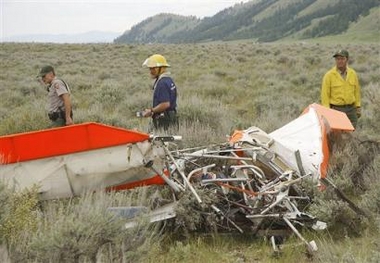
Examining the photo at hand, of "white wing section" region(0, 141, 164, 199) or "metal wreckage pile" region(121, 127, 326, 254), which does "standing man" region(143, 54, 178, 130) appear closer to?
"metal wreckage pile" region(121, 127, 326, 254)

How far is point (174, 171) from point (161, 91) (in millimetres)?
2272

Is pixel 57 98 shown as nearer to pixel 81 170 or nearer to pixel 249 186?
pixel 81 170

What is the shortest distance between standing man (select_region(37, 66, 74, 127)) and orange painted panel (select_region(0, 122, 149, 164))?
3337 mm

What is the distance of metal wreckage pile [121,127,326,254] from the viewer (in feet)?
14.6

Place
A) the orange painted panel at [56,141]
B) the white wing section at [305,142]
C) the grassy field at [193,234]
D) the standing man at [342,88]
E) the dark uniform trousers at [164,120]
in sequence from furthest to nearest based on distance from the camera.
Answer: the standing man at [342,88] → the dark uniform trousers at [164,120] → the white wing section at [305,142] → the orange painted panel at [56,141] → the grassy field at [193,234]

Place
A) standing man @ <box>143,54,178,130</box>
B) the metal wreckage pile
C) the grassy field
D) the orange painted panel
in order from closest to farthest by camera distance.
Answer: the grassy field < the orange painted panel < the metal wreckage pile < standing man @ <box>143,54,178,130</box>

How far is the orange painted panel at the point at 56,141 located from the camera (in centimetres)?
411

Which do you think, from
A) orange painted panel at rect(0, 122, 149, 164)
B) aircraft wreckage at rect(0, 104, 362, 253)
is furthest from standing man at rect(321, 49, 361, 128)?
orange painted panel at rect(0, 122, 149, 164)

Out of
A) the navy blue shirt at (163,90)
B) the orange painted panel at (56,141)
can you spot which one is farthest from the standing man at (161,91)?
the orange painted panel at (56,141)

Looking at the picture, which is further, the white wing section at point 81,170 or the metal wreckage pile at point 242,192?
the metal wreckage pile at point 242,192

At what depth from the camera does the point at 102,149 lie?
4.25 meters

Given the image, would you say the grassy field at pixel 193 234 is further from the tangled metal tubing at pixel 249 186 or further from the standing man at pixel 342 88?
the standing man at pixel 342 88

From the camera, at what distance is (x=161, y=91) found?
6.95m

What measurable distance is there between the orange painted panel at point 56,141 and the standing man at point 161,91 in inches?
104
